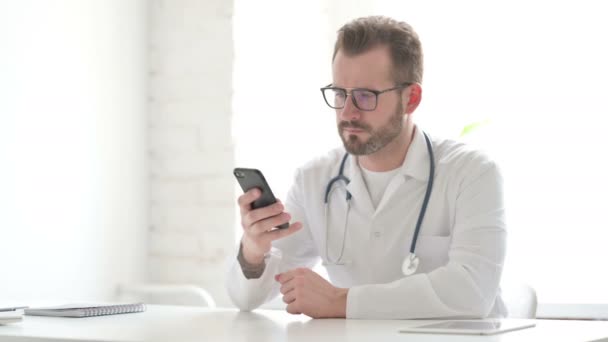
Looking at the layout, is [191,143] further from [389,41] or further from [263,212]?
[263,212]

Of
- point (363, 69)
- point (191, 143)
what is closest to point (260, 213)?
point (363, 69)

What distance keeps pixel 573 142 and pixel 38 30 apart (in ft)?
5.49

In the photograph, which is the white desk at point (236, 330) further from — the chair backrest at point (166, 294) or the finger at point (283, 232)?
the chair backrest at point (166, 294)

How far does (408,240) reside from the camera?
2186 millimetres

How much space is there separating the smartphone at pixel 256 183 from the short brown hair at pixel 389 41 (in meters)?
0.50

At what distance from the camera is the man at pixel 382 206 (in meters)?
1.98

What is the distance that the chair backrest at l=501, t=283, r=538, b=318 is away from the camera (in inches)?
83.7

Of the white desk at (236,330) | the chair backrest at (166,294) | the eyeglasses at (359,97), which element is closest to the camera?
the white desk at (236,330)

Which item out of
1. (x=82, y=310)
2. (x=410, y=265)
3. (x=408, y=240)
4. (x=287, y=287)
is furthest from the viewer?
(x=408, y=240)

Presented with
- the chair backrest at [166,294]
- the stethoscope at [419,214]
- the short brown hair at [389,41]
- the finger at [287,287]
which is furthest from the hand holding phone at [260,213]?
the chair backrest at [166,294]

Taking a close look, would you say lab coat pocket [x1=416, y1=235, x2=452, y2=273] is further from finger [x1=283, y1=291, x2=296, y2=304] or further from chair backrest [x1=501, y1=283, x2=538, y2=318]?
finger [x1=283, y1=291, x2=296, y2=304]

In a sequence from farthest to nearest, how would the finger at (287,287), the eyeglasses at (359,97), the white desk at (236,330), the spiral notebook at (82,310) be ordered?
1. the eyeglasses at (359,97)
2. the finger at (287,287)
3. the spiral notebook at (82,310)
4. the white desk at (236,330)

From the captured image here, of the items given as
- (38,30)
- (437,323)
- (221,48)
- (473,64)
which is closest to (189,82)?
(221,48)

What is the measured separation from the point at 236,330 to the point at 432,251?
717mm
